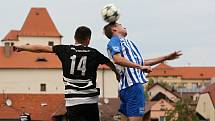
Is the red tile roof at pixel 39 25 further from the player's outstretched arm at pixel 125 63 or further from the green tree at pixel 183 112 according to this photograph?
the player's outstretched arm at pixel 125 63

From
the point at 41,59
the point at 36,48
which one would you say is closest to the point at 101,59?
the point at 36,48

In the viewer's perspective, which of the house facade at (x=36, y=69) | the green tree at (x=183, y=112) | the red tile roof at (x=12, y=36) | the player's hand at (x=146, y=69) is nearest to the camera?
the player's hand at (x=146, y=69)

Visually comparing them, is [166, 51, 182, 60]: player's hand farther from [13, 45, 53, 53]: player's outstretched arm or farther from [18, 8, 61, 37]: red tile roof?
[18, 8, 61, 37]: red tile roof

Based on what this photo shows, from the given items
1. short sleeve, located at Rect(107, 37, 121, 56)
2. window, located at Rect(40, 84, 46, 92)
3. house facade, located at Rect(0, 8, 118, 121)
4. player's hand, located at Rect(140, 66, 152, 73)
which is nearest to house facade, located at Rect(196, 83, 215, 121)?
house facade, located at Rect(0, 8, 118, 121)

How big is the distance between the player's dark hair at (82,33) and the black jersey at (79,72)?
0.10 meters

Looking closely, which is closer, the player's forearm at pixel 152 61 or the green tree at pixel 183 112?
the player's forearm at pixel 152 61

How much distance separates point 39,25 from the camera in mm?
137375

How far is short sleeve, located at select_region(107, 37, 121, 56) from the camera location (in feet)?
29.2

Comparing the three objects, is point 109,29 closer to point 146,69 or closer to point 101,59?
point 101,59

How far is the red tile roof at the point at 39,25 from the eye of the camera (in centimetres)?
13588

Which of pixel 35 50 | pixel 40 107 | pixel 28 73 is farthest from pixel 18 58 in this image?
pixel 35 50

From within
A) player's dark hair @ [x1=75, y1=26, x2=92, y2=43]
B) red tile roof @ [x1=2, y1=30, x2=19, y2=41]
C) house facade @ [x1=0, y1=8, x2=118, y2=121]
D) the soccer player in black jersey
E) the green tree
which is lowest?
the green tree

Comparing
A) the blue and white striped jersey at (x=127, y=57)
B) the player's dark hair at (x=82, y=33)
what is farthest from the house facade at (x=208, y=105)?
the player's dark hair at (x=82, y=33)

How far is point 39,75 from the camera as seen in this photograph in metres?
125
